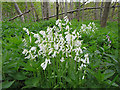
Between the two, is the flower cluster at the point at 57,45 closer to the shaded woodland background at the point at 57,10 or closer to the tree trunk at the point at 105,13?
the shaded woodland background at the point at 57,10

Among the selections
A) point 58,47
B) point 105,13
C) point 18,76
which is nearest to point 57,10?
point 105,13

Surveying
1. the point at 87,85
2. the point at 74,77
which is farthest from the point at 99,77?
the point at 74,77

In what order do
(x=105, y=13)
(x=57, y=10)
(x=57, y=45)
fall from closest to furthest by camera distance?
(x=57, y=45)
(x=57, y=10)
(x=105, y=13)

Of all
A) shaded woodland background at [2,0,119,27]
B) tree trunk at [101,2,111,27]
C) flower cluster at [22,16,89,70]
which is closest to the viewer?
flower cluster at [22,16,89,70]

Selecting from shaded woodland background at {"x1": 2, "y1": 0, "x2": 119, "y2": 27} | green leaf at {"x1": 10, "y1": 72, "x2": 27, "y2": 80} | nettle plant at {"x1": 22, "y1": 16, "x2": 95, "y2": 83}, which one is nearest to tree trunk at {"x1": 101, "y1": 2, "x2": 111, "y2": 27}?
shaded woodland background at {"x1": 2, "y1": 0, "x2": 119, "y2": 27}

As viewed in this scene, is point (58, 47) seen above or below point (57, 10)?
below

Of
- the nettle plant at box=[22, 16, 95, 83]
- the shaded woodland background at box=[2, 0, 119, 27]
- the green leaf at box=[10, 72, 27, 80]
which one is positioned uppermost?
the shaded woodland background at box=[2, 0, 119, 27]

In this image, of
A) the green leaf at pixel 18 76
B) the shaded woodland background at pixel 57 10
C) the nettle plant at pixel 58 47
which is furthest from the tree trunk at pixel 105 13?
the green leaf at pixel 18 76

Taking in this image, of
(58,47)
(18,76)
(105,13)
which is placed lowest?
(18,76)

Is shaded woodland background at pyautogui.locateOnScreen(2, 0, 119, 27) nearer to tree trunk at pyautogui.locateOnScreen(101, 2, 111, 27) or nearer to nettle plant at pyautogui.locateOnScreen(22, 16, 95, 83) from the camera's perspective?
tree trunk at pyautogui.locateOnScreen(101, 2, 111, 27)

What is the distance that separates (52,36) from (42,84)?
74 centimetres

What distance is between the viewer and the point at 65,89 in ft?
5.03

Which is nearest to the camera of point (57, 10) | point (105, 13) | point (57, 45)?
point (57, 45)

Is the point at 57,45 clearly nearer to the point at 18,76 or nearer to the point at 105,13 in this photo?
the point at 18,76
